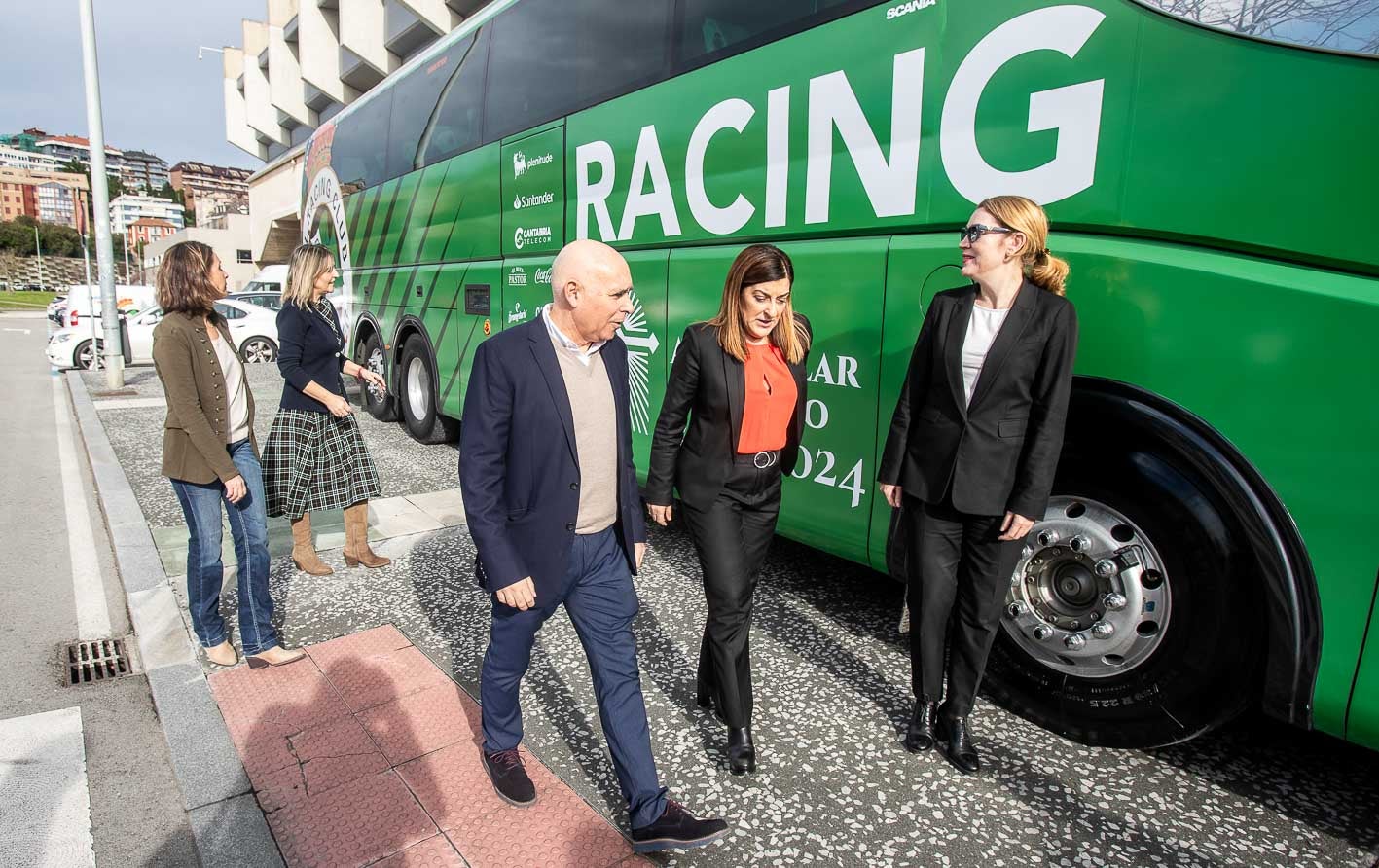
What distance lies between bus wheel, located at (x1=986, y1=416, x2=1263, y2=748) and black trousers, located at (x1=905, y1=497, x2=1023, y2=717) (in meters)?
0.36

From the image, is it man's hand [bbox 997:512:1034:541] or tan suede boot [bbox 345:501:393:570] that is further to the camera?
tan suede boot [bbox 345:501:393:570]

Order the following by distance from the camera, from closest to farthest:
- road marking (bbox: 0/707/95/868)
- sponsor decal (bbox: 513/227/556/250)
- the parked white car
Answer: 1. road marking (bbox: 0/707/95/868)
2. sponsor decal (bbox: 513/227/556/250)
3. the parked white car

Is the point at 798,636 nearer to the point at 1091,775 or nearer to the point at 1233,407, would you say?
the point at 1091,775

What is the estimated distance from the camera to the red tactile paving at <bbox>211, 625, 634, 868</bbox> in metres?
2.30

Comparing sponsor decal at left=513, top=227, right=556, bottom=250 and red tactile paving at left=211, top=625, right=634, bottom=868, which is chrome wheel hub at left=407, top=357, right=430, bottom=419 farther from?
red tactile paving at left=211, top=625, right=634, bottom=868

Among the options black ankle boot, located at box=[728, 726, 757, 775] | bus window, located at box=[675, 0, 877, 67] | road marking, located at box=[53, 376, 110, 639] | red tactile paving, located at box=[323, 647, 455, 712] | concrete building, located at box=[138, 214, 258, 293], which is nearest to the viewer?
black ankle boot, located at box=[728, 726, 757, 775]

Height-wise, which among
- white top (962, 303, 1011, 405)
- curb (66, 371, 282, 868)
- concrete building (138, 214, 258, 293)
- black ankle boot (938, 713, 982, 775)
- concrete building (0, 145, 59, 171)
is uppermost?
concrete building (0, 145, 59, 171)

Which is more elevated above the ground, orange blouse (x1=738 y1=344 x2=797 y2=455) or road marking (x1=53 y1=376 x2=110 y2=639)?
orange blouse (x1=738 y1=344 x2=797 y2=455)

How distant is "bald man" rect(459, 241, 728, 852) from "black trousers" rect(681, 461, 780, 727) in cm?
31

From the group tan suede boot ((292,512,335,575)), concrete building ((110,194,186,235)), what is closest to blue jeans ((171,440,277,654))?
tan suede boot ((292,512,335,575))

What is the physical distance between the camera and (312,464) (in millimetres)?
4348

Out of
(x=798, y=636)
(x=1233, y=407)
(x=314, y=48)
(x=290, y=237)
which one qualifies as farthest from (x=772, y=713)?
(x=290, y=237)

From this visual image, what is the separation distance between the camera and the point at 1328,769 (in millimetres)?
2795

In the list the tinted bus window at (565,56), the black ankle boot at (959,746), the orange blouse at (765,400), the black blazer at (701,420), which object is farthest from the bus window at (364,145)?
the black ankle boot at (959,746)
